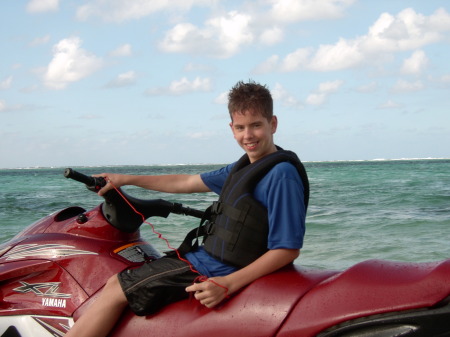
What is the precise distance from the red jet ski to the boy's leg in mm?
59

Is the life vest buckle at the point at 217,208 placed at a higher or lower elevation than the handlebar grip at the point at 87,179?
lower

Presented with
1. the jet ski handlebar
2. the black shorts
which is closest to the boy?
the black shorts

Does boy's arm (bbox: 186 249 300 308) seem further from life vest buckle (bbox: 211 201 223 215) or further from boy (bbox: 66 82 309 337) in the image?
life vest buckle (bbox: 211 201 223 215)

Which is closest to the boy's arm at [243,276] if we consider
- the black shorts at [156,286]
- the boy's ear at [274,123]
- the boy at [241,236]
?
the boy at [241,236]

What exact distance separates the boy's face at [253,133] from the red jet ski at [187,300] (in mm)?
515

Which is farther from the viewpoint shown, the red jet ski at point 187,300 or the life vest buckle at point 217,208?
the life vest buckle at point 217,208

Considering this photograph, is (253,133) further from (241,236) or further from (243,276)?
(243,276)

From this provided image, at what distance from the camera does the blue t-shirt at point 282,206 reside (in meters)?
2.22

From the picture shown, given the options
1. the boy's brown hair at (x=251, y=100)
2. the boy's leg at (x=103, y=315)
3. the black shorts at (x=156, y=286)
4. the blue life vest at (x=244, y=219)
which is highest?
the boy's brown hair at (x=251, y=100)

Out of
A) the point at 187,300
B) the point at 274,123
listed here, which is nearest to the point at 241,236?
the point at 187,300

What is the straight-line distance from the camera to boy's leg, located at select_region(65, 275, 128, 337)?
7.92 feet

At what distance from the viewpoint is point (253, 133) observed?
2.46 meters

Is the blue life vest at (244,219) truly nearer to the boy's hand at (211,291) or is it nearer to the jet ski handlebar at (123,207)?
the boy's hand at (211,291)

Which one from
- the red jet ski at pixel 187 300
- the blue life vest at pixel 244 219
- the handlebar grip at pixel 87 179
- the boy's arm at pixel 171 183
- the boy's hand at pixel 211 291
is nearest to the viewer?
the red jet ski at pixel 187 300
